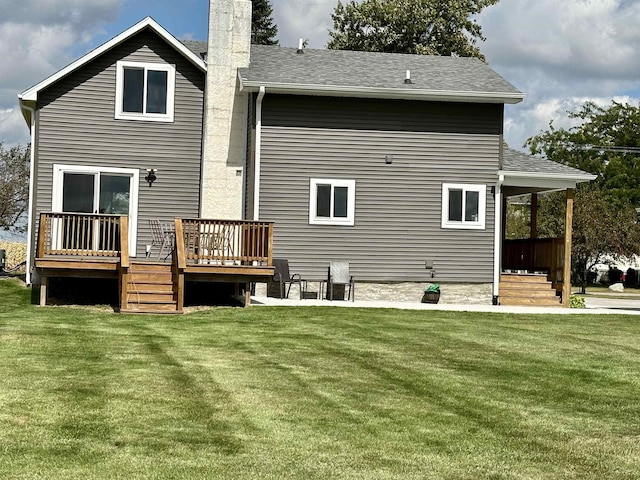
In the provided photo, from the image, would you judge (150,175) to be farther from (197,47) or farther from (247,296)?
(247,296)

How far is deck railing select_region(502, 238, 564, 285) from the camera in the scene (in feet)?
77.1

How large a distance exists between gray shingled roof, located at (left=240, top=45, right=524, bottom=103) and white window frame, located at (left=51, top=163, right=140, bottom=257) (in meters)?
3.46

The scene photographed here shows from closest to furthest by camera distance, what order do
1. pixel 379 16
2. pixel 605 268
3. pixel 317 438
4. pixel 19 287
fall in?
pixel 317 438 → pixel 19 287 → pixel 379 16 → pixel 605 268

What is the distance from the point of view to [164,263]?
756 inches

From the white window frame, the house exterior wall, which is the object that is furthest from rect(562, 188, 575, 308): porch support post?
the white window frame

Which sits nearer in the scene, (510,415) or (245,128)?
(510,415)

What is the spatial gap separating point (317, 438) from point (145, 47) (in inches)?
652

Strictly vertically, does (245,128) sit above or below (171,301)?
above

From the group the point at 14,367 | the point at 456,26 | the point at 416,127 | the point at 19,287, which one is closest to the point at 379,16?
the point at 456,26

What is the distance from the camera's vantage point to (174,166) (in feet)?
73.5

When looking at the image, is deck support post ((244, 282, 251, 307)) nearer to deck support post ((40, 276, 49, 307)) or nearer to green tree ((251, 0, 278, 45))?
deck support post ((40, 276, 49, 307))

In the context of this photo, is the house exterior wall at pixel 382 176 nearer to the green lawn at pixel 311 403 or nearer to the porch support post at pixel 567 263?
the porch support post at pixel 567 263

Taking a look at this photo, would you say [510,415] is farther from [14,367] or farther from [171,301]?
[171,301]

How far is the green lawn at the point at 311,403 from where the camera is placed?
21.5ft
